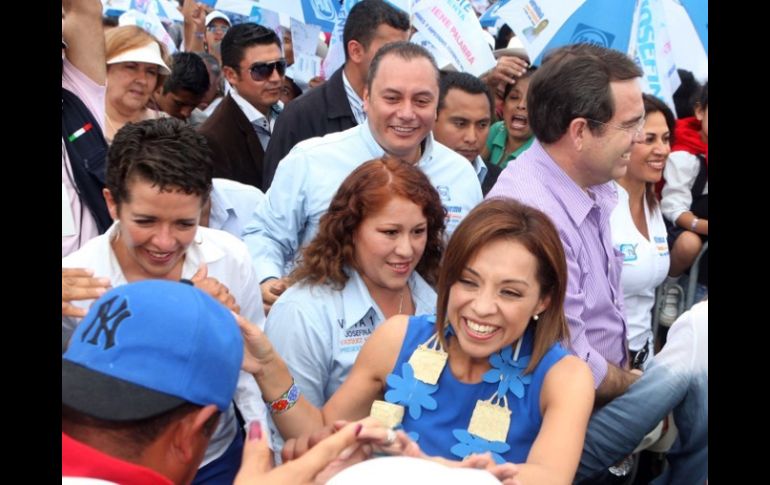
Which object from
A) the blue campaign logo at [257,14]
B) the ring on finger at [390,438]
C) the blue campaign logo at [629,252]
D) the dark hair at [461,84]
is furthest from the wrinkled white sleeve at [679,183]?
the ring on finger at [390,438]

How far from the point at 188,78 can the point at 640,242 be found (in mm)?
3495

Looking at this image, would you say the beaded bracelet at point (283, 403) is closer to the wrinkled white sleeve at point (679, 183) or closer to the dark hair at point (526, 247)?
the dark hair at point (526, 247)

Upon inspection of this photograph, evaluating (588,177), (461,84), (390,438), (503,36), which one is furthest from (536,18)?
(390,438)

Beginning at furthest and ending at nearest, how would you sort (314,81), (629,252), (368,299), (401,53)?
(314,81) < (629,252) < (401,53) < (368,299)

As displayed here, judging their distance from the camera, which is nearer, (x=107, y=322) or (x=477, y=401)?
(x=107, y=322)

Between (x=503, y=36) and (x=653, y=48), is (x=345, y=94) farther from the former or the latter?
(x=503, y=36)

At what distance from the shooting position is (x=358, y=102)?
5.31 meters

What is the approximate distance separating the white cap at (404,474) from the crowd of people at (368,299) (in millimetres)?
32

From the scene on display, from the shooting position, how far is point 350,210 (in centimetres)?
320

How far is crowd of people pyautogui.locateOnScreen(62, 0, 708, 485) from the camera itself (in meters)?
1.73

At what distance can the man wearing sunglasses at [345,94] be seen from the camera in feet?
17.0

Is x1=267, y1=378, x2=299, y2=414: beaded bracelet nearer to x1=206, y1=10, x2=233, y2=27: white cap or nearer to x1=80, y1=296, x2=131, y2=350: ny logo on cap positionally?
x1=80, y1=296, x2=131, y2=350: ny logo on cap

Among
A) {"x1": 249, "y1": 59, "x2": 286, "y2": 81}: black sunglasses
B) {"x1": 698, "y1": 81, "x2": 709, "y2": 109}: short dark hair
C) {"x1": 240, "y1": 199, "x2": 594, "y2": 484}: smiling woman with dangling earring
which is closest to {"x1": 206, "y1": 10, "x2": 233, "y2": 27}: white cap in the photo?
{"x1": 249, "y1": 59, "x2": 286, "y2": 81}: black sunglasses

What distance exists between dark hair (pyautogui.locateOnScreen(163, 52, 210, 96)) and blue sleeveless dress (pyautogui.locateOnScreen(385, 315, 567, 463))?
4.28 metres
